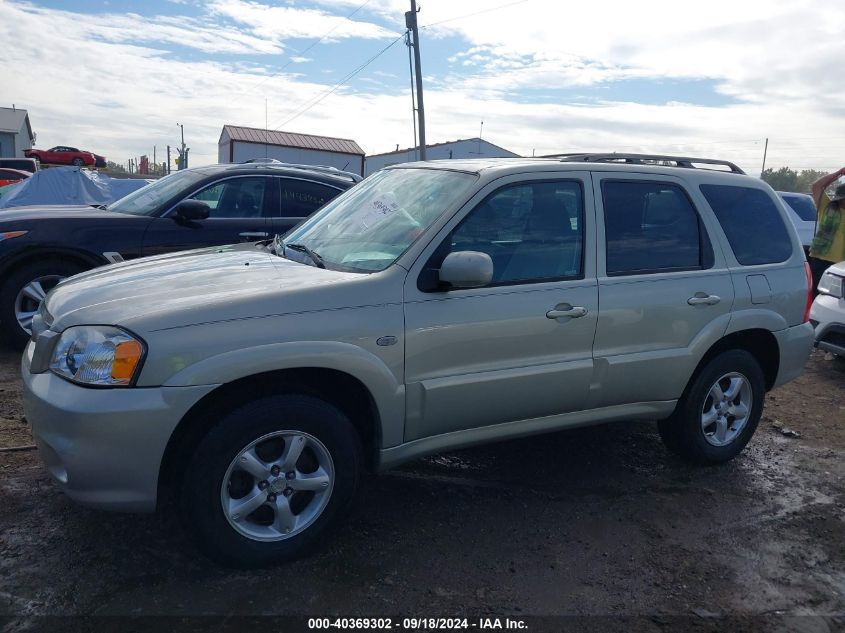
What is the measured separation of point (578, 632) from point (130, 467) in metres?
1.93

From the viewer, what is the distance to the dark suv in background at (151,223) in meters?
6.15

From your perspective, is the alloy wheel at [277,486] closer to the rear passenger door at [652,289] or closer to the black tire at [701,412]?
the rear passenger door at [652,289]

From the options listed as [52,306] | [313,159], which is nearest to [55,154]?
[313,159]

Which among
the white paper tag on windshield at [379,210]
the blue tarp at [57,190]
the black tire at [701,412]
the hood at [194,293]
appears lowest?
the black tire at [701,412]

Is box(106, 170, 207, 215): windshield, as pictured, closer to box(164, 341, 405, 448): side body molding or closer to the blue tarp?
box(164, 341, 405, 448): side body molding

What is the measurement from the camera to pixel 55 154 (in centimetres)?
4147

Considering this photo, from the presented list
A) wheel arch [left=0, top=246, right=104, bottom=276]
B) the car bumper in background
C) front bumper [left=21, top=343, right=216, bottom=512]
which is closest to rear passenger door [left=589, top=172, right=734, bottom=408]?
the car bumper in background

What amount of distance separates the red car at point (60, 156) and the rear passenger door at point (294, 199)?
38967mm

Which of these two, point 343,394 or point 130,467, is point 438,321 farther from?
point 130,467

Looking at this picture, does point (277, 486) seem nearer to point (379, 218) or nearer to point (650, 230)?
point (379, 218)

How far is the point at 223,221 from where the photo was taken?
6.92 m

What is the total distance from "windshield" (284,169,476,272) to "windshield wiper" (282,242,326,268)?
26mm

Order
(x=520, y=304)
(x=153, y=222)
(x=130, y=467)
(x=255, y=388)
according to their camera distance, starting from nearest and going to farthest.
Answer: (x=130, y=467) < (x=255, y=388) < (x=520, y=304) < (x=153, y=222)

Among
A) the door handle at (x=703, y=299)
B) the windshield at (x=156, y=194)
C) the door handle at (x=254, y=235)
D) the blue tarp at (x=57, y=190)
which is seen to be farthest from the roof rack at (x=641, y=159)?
the blue tarp at (x=57, y=190)
